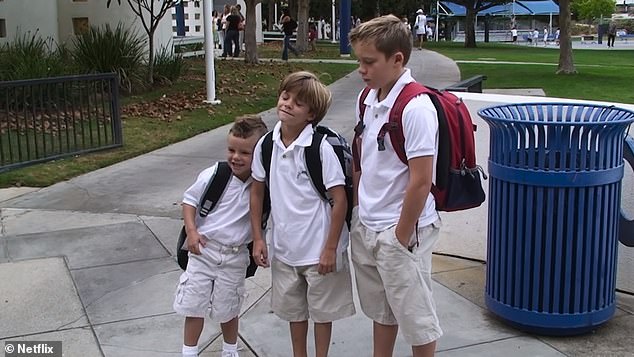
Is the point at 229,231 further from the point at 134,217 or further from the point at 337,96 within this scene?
the point at 337,96

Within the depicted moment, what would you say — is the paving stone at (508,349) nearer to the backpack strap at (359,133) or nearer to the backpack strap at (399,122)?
the backpack strap at (359,133)

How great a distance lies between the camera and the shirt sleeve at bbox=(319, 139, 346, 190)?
3.11 metres

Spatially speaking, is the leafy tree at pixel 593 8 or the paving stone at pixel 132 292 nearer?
the paving stone at pixel 132 292

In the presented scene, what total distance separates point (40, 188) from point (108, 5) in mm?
9109

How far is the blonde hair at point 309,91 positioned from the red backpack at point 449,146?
8.2 inches

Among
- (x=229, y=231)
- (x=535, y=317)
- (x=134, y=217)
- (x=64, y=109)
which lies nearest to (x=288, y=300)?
(x=229, y=231)

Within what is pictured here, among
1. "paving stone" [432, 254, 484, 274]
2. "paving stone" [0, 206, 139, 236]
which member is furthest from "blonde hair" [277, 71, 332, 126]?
"paving stone" [0, 206, 139, 236]

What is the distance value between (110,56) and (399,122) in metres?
→ 11.9

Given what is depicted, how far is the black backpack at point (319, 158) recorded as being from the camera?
10.3 feet

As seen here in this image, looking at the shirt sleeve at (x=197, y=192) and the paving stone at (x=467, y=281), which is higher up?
the shirt sleeve at (x=197, y=192)

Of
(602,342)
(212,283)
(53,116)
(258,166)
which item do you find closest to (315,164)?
(258,166)

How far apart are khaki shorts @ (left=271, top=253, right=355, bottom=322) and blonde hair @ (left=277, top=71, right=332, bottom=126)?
2.15 feet

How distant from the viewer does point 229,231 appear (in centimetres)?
344

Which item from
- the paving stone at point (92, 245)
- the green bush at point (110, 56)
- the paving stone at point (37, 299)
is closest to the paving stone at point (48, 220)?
the paving stone at point (92, 245)
